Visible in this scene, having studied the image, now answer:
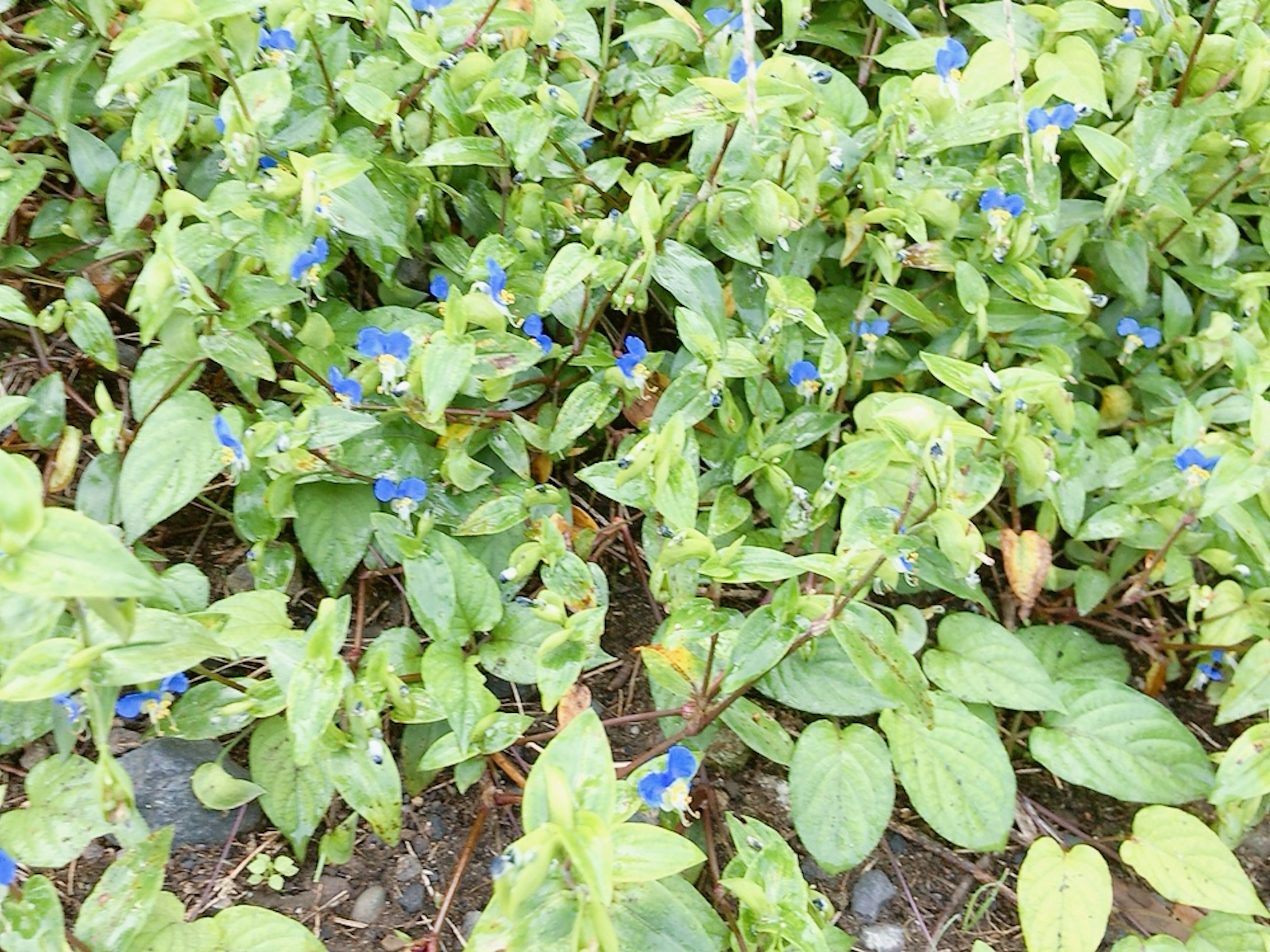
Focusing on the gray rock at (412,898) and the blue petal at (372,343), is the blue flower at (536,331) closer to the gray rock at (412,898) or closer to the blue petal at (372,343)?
Answer: the blue petal at (372,343)

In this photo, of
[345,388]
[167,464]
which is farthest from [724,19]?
[167,464]

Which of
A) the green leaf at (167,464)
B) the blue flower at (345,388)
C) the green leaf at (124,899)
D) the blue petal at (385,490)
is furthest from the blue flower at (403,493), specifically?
the green leaf at (124,899)

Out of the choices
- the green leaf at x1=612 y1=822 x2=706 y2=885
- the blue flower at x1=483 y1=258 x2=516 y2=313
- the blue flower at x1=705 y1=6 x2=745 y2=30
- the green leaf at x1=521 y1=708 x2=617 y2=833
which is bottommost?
the green leaf at x1=612 y1=822 x2=706 y2=885

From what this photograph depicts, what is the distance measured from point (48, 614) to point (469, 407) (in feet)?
3.39

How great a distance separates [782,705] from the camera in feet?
6.97

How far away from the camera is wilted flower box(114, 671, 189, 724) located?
5.40 ft

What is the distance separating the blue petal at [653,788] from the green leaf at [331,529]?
0.77 metres

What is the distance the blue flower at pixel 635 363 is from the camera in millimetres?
2012

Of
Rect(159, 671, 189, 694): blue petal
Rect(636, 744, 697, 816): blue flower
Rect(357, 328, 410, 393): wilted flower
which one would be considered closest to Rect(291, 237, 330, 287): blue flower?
Rect(357, 328, 410, 393): wilted flower

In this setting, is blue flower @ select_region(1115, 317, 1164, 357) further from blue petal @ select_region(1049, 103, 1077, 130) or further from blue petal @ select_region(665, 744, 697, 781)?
blue petal @ select_region(665, 744, 697, 781)

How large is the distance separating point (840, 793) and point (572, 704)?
50cm

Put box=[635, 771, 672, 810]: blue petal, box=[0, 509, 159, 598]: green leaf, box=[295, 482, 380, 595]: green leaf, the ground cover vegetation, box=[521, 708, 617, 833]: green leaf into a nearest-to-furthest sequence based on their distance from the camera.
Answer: box=[0, 509, 159, 598]: green leaf → box=[521, 708, 617, 833]: green leaf → box=[635, 771, 672, 810]: blue petal → the ground cover vegetation → box=[295, 482, 380, 595]: green leaf

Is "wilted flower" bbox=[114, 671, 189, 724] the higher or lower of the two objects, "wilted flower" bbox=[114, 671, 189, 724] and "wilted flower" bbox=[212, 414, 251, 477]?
the lower

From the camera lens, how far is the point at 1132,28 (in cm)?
243
